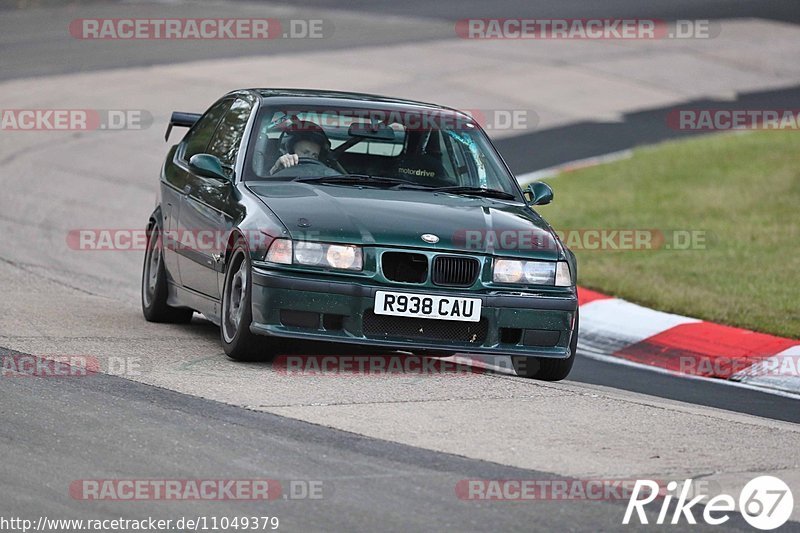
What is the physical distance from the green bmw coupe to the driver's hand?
13mm

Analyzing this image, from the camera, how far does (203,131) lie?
10305mm

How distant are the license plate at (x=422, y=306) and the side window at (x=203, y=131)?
2493mm

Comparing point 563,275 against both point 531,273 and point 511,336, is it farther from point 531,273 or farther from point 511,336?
point 511,336

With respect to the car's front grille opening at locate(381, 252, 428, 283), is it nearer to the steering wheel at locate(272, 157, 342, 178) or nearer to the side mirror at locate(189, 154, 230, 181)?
the steering wheel at locate(272, 157, 342, 178)

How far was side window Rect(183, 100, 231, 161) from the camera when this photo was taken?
398 inches

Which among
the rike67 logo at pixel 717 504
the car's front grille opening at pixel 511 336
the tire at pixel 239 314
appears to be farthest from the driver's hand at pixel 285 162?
the rike67 logo at pixel 717 504

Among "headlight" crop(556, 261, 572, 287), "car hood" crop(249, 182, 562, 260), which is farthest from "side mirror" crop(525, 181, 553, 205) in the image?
"headlight" crop(556, 261, 572, 287)

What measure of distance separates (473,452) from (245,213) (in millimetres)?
2513

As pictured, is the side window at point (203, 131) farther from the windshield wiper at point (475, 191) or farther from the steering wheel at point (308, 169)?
the windshield wiper at point (475, 191)

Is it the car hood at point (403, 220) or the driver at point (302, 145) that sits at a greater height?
the driver at point (302, 145)

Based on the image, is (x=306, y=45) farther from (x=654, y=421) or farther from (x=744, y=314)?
(x=654, y=421)

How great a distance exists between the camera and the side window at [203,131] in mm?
10105

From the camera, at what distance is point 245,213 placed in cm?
845

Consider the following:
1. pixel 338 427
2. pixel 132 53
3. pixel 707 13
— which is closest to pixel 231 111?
pixel 338 427
